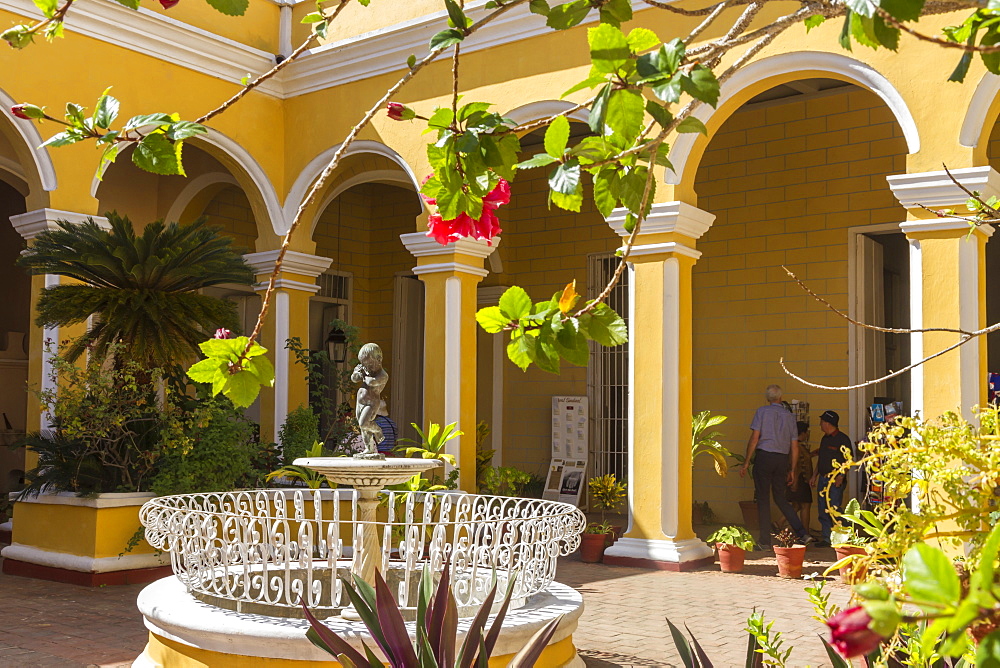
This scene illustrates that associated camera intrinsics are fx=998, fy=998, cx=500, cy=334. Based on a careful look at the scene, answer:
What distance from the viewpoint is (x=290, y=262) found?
1107 cm

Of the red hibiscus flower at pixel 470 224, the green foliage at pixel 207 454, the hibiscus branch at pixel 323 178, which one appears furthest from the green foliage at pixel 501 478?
the hibiscus branch at pixel 323 178

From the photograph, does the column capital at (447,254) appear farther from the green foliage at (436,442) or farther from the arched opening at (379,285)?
the arched opening at (379,285)

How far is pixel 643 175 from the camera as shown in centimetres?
174

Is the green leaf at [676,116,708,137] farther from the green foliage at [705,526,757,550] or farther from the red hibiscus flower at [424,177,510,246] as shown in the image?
the green foliage at [705,526,757,550]

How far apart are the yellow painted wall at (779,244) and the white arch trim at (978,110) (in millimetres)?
3393

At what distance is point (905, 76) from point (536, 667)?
18.1 feet

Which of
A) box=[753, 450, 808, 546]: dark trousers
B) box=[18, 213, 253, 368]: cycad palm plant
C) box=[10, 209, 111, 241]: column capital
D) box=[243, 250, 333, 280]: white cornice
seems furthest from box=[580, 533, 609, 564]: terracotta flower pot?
box=[10, 209, 111, 241]: column capital

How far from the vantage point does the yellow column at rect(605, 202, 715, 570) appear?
856 cm

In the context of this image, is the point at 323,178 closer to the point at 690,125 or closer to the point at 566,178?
the point at 566,178

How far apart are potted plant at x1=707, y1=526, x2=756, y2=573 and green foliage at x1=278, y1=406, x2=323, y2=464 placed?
3952 mm

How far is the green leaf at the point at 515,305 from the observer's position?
1664mm

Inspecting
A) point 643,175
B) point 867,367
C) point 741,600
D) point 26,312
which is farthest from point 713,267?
point 643,175

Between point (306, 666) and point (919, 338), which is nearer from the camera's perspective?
point (306, 666)

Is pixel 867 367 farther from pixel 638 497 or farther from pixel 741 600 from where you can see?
pixel 741 600
